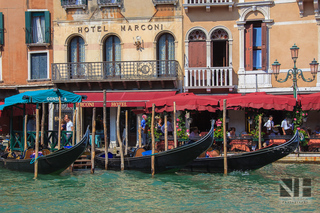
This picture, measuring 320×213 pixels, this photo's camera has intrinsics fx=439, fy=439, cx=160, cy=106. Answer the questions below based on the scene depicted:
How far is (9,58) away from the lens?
18.8 m

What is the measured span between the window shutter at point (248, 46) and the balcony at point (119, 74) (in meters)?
2.70

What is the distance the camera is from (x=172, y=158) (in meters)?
12.0

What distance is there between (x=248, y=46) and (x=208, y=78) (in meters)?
2.03

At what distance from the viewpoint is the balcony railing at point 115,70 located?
690 inches

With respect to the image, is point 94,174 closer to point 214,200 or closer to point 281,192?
point 214,200

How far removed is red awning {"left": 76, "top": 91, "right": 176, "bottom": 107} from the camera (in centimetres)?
1703

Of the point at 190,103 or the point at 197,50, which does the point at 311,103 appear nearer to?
the point at 190,103

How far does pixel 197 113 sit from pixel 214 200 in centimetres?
795

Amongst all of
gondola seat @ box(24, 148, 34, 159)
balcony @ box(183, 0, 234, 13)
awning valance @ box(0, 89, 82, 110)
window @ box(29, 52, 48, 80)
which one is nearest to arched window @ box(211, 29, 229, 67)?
balcony @ box(183, 0, 234, 13)

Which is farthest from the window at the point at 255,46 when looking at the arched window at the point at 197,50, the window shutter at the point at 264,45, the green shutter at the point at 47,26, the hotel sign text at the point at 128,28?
the green shutter at the point at 47,26

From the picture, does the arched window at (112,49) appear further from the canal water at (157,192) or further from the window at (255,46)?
the canal water at (157,192)

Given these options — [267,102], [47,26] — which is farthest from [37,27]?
[267,102]

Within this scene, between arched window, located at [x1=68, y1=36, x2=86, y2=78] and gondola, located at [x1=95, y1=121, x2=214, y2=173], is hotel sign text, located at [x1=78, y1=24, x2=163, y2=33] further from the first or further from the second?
gondola, located at [x1=95, y1=121, x2=214, y2=173]

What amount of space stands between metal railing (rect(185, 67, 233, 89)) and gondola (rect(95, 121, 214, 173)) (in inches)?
198
